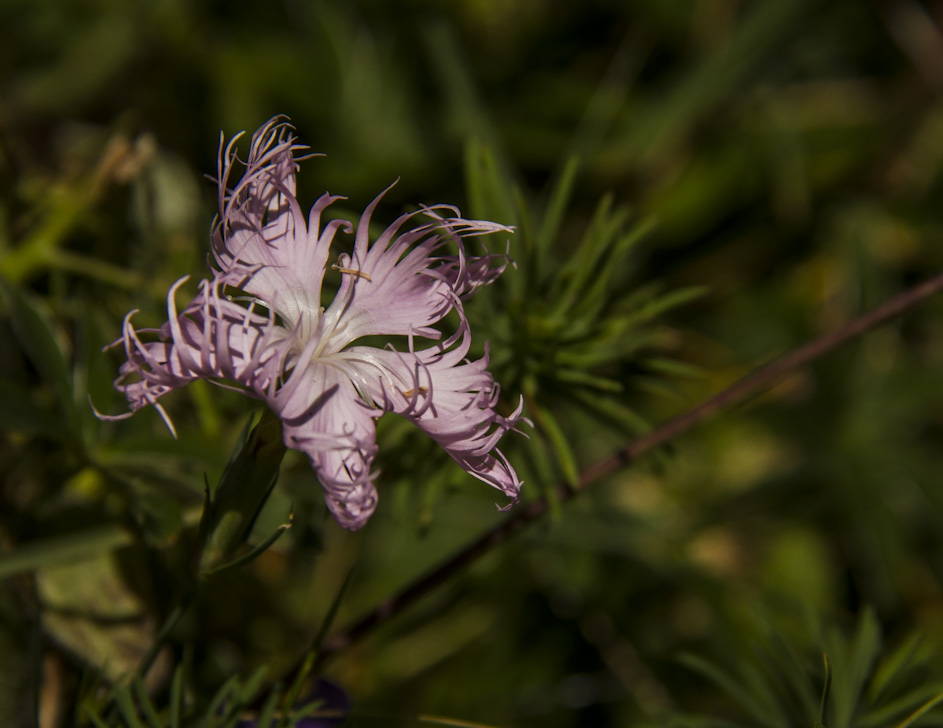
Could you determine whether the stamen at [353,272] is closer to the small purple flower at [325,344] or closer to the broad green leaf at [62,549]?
the small purple flower at [325,344]

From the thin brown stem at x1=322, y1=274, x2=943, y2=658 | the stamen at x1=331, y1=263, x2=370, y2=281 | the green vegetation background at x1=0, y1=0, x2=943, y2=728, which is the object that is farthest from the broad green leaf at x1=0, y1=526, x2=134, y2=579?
the stamen at x1=331, y1=263, x2=370, y2=281

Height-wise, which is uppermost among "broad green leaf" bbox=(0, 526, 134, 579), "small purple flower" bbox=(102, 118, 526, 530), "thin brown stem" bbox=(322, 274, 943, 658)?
"small purple flower" bbox=(102, 118, 526, 530)

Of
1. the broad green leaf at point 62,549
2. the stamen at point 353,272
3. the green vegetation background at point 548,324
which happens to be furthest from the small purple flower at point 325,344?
the broad green leaf at point 62,549

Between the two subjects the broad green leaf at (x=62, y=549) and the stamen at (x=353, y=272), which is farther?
the broad green leaf at (x=62, y=549)

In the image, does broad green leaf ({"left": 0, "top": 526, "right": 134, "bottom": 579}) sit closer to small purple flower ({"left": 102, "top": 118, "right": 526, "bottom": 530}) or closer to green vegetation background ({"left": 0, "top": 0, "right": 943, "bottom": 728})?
green vegetation background ({"left": 0, "top": 0, "right": 943, "bottom": 728})

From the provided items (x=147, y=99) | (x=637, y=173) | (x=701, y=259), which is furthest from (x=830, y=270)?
(x=147, y=99)

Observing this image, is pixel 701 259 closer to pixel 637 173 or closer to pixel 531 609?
pixel 637 173
